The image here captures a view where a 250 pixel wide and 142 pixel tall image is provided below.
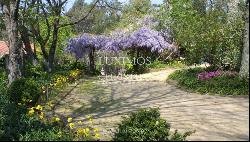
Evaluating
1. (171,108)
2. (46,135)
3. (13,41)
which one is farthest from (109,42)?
(46,135)

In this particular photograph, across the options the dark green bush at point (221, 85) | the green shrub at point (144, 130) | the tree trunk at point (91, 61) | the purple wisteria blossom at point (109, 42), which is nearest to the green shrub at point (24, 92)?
the green shrub at point (144, 130)

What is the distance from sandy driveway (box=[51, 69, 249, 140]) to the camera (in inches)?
334

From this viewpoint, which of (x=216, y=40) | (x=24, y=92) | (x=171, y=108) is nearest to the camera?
(x=24, y=92)

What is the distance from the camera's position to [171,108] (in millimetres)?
12398

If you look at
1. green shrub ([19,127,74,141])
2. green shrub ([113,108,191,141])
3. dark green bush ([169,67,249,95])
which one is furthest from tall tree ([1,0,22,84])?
green shrub ([113,108,191,141])

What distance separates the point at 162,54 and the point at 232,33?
13.6 metres

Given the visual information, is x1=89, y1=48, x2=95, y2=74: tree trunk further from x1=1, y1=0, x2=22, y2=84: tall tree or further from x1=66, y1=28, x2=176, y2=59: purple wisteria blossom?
x1=1, y1=0, x2=22, y2=84: tall tree

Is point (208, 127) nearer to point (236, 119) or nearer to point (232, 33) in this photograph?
point (236, 119)

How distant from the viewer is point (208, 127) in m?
8.86

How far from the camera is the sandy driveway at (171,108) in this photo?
8.48 metres

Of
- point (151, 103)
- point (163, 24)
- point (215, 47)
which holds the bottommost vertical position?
point (151, 103)

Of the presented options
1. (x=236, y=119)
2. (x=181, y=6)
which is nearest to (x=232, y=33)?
(x=236, y=119)

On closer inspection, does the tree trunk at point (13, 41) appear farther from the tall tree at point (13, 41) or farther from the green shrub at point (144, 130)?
the green shrub at point (144, 130)

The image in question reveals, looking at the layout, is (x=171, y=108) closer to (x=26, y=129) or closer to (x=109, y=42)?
(x=26, y=129)
